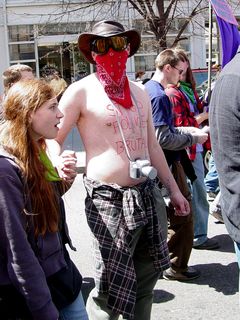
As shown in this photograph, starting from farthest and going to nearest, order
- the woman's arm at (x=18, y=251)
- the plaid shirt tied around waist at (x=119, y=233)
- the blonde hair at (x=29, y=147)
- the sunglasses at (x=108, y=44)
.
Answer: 1. the sunglasses at (x=108, y=44)
2. the plaid shirt tied around waist at (x=119, y=233)
3. the blonde hair at (x=29, y=147)
4. the woman's arm at (x=18, y=251)

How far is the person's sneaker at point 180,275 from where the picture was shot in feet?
14.1

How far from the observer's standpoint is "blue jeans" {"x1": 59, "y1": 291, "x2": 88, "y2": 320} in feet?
7.58

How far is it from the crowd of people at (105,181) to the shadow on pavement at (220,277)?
126 mm

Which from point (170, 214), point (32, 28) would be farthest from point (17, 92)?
point (32, 28)

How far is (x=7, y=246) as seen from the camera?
1.96m

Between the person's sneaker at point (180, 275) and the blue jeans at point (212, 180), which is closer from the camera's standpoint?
the person's sneaker at point (180, 275)

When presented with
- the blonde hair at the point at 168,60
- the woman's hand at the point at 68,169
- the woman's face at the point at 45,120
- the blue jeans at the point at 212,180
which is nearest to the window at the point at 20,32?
the blue jeans at the point at 212,180

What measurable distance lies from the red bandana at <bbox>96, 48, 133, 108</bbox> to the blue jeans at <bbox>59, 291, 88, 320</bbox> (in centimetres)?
107

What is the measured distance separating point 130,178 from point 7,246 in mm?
1030

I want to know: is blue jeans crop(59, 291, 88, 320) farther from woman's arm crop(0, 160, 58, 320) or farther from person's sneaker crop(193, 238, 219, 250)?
person's sneaker crop(193, 238, 219, 250)

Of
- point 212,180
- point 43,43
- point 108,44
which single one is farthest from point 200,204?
point 43,43

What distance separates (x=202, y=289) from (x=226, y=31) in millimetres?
2005

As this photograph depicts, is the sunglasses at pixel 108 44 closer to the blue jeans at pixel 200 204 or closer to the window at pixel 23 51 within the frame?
the blue jeans at pixel 200 204

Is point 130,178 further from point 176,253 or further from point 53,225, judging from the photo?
point 176,253
